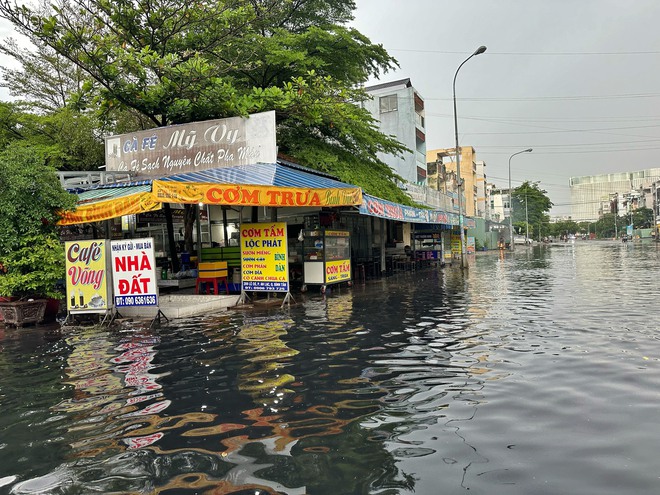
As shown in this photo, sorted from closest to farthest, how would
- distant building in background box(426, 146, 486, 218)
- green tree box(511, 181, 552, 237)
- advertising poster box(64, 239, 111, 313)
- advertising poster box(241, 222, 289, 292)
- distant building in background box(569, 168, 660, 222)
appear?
advertising poster box(64, 239, 111, 313) < advertising poster box(241, 222, 289, 292) < distant building in background box(426, 146, 486, 218) < green tree box(511, 181, 552, 237) < distant building in background box(569, 168, 660, 222)

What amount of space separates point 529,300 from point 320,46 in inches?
534

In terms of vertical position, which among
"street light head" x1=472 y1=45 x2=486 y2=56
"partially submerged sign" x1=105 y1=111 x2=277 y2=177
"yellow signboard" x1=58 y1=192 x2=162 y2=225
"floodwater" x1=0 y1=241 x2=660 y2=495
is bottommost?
"floodwater" x1=0 y1=241 x2=660 y2=495

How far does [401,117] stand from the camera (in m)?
46.7

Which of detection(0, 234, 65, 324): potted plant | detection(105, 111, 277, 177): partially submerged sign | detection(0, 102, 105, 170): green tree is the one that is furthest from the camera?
detection(0, 102, 105, 170): green tree

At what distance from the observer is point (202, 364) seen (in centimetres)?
635

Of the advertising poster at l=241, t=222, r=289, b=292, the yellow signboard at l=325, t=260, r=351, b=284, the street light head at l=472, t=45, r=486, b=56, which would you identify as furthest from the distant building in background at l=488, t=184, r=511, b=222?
the advertising poster at l=241, t=222, r=289, b=292

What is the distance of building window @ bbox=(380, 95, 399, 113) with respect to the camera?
47000 mm

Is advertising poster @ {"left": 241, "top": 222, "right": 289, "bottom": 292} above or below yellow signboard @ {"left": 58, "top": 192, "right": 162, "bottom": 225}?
below

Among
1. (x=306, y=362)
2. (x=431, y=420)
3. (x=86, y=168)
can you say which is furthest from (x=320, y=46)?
(x=431, y=420)

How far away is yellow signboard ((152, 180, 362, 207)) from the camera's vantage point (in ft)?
34.2

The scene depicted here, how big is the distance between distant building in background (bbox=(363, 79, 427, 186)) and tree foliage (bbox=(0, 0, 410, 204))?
2400 centimetres

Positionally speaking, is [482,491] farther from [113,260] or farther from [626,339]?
[113,260]

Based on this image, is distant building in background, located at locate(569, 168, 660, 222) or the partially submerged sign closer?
the partially submerged sign

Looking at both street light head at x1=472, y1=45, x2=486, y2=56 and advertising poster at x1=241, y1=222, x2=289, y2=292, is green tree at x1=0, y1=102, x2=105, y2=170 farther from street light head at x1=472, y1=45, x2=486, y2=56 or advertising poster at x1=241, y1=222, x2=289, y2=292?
street light head at x1=472, y1=45, x2=486, y2=56
